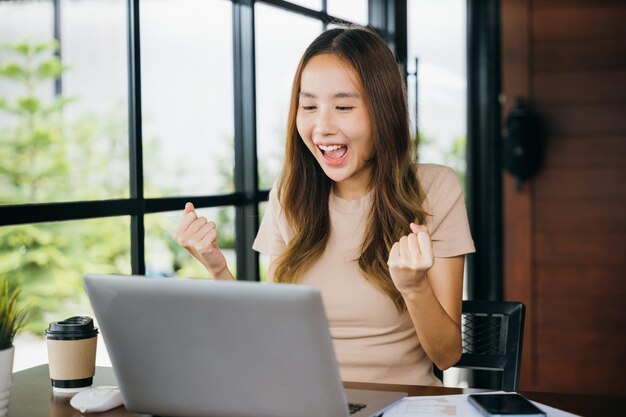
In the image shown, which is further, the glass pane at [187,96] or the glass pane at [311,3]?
the glass pane at [311,3]

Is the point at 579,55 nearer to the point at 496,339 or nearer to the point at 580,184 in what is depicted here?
the point at 580,184

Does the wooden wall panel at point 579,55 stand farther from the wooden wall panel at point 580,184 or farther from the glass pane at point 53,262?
the glass pane at point 53,262

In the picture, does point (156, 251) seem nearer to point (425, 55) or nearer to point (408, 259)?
point (408, 259)

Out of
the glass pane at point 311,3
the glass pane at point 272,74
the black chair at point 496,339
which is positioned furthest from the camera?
the glass pane at point 311,3

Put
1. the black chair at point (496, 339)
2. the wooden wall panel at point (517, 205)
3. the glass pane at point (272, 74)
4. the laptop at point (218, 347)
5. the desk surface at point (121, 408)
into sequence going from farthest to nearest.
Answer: the wooden wall panel at point (517, 205) < the glass pane at point (272, 74) < the black chair at point (496, 339) < the desk surface at point (121, 408) < the laptop at point (218, 347)

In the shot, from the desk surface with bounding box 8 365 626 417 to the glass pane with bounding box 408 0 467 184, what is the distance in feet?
8.94

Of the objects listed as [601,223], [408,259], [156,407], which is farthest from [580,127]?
[156,407]

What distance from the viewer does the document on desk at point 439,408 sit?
1332mm

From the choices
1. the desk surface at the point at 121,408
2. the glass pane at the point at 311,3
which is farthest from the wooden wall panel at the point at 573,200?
the desk surface at the point at 121,408

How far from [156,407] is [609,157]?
3395mm

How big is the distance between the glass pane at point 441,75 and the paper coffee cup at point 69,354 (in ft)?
9.16

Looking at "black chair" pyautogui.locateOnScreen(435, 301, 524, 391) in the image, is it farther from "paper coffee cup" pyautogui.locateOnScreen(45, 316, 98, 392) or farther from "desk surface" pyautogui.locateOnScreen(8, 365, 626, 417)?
"paper coffee cup" pyautogui.locateOnScreen(45, 316, 98, 392)

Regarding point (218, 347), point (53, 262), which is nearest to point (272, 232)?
point (53, 262)

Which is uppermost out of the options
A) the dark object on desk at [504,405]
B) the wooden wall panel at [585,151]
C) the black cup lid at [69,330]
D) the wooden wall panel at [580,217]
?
the wooden wall panel at [585,151]
